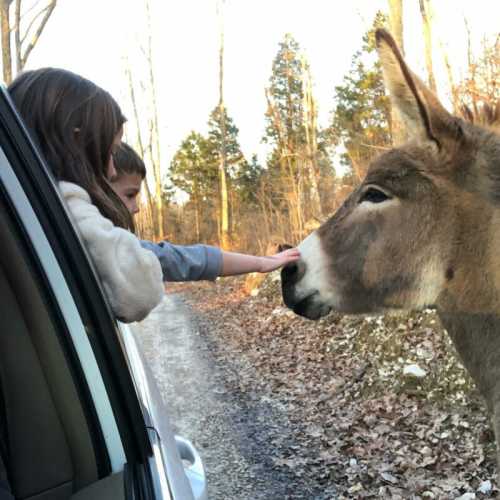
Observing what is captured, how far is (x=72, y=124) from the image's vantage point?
5.69ft

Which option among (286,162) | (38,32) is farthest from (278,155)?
(38,32)

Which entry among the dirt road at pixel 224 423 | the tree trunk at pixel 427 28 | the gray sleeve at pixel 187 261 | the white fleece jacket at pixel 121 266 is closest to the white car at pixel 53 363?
the white fleece jacket at pixel 121 266

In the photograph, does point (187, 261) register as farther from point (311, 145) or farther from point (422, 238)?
point (311, 145)

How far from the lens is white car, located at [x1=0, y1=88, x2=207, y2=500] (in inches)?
52.2

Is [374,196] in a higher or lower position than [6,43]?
lower

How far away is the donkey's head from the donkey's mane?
0.98 feet

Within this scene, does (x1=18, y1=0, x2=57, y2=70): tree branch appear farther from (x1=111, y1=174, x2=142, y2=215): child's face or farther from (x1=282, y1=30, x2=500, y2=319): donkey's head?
(x1=282, y1=30, x2=500, y2=319): donkey's head

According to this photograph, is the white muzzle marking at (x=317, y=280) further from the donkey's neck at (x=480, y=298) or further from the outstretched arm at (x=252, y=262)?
the donkey's neck at (x=480, y=298)

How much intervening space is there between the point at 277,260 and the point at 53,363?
1369mm

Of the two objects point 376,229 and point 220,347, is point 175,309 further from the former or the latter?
point 376,229

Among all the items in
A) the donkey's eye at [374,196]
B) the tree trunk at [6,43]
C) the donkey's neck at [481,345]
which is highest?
the tree trunk at [6,43]

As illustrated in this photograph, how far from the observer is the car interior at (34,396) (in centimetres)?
135

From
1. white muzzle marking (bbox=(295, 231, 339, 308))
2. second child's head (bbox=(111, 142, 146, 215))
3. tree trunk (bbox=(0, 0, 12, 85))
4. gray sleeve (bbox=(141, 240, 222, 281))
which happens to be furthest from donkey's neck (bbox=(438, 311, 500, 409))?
tree trunk (bbox=(0, 0, 12, 85))

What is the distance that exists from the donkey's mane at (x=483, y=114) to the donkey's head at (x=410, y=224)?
0.30m
